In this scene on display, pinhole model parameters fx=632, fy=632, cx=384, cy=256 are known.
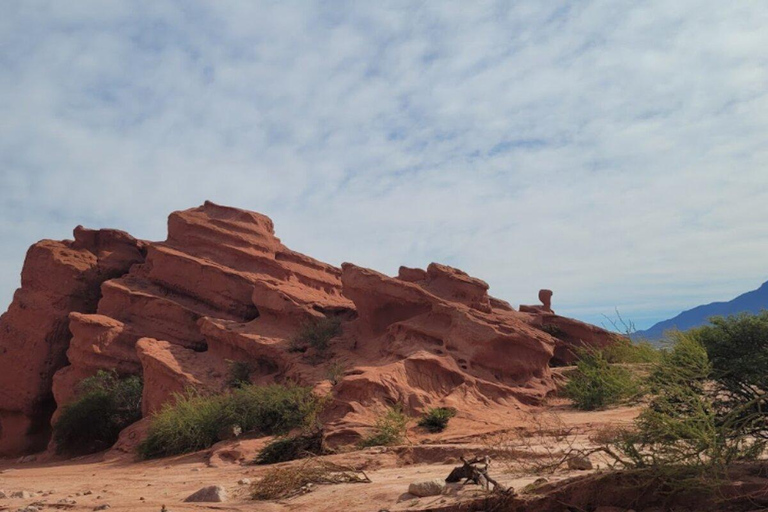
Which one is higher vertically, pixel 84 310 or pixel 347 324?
pixel 84 310

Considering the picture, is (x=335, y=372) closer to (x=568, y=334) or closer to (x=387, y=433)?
(x=387, y=433)

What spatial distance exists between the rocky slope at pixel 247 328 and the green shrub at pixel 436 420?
111cm

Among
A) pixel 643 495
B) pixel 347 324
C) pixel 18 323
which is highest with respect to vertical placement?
pixel 18 323

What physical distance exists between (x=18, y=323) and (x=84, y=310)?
8.20 ft

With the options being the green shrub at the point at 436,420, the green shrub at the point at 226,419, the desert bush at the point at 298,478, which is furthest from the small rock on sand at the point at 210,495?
the green shrub at the point at 436,420

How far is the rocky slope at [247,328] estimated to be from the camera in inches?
696

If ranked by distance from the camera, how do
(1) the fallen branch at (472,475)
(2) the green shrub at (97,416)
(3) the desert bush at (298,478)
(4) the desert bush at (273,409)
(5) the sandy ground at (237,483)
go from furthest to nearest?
(2) the green shrub at (97,416) → (4) the desert bush at (273,409) → (3) the desert bush at (298,478) → (5) the sandy ground at (237,483) → (1) the fallen branch at (472,475)

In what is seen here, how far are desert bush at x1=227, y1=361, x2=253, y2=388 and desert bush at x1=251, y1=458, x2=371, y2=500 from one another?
1089 centimetres

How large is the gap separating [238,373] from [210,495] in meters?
11.3

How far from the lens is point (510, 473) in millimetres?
7141

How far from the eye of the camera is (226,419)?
50.2 feet

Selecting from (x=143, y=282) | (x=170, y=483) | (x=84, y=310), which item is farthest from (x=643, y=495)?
(x=84, y=310)

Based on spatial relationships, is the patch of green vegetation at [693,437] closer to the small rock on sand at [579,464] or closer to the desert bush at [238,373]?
the small rock on sand at [579,464]

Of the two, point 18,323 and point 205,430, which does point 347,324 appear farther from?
point 18,323
